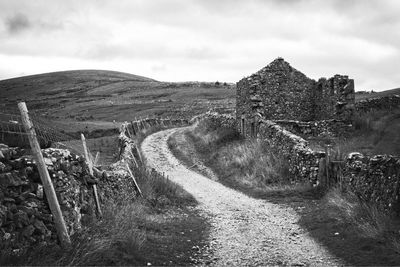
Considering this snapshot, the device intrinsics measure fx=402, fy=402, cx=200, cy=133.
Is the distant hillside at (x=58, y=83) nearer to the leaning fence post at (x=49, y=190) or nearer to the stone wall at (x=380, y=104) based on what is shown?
the stone wall at (x=380, y=104)

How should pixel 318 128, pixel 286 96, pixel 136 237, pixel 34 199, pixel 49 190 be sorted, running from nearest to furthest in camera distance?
pixel 34 199, pixel 49 190, pixel 136 237, pixel 318 128, pixel 286 96

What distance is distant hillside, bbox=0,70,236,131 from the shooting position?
223 feet

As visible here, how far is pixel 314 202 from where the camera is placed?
14523 mm

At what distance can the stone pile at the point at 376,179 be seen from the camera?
9.71m

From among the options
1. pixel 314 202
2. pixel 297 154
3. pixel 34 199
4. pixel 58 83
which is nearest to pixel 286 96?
pixel 297 154

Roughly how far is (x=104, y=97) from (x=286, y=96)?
88.4 meters

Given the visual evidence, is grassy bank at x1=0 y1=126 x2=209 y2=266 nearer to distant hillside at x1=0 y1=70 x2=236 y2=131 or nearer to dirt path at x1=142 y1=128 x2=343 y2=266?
dirt path at x1=142 y1=128 x2=343 y2=266

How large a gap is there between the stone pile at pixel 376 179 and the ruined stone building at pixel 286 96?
543 inches

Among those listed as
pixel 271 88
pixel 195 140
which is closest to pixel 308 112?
pixel 271 88

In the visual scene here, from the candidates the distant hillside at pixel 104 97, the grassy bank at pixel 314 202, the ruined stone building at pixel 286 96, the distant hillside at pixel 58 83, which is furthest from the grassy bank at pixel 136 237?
the distant hillside at pixel 58 83

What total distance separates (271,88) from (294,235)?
1808cm

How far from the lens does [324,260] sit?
9.12 m

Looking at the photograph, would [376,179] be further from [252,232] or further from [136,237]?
[136,237]

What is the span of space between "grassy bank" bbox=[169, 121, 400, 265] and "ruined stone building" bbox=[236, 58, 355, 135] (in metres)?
2.60
